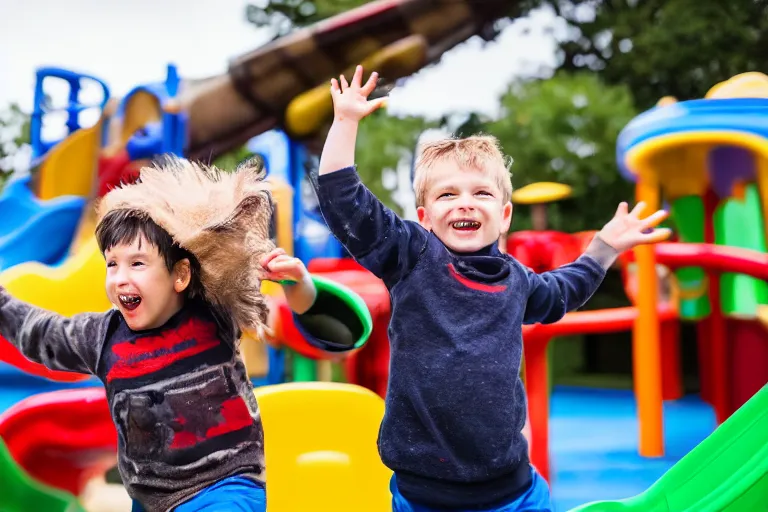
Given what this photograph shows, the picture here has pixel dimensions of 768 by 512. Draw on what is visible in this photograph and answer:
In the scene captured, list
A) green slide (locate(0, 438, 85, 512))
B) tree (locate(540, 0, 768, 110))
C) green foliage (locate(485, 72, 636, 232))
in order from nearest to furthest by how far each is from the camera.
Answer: green slide (locate(0, 438, 85, 512)) → green foliage (locate(485, 72, 636, 232)) → tree (locate(540, 0, 768, 110))

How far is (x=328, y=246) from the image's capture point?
236 inches

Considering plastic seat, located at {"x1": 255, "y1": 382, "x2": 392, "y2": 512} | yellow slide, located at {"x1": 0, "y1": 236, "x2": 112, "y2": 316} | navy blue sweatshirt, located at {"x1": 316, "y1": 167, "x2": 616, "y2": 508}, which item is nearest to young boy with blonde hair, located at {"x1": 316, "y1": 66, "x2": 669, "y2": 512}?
navy blue sweatshirt, located at {"x1": 316, "y1": 167, "x2": 616, "y2": 508}

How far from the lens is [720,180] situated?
14.7 ft

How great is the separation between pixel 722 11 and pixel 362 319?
9.21 m

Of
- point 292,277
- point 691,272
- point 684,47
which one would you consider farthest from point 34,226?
point 684,47

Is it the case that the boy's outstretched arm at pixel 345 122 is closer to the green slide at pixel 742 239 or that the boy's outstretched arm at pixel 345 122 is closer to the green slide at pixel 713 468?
the green slide at pixel 713 468

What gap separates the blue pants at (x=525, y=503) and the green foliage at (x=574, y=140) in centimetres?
706

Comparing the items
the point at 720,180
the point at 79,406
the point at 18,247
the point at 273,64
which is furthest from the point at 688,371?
the point at 79,406

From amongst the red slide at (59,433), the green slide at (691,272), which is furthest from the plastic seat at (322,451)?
the green slide at (691,272)

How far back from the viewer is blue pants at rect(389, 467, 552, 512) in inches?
56.6

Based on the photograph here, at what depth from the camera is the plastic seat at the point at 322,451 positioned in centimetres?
205

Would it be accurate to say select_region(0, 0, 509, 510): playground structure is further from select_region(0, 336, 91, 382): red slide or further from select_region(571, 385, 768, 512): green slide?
select_region(571, 385, 768, 512): green slide

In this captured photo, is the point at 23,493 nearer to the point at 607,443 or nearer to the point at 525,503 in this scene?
the point at 525,503

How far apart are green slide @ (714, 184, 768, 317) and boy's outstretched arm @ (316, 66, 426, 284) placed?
3172 mm
